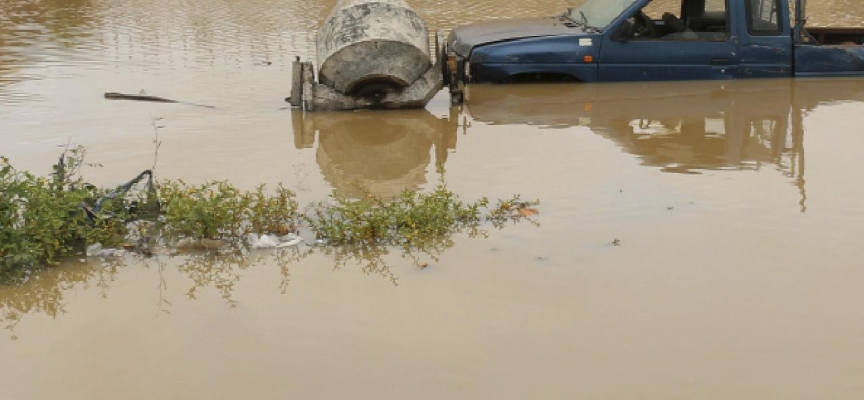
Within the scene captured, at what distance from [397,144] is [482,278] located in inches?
143

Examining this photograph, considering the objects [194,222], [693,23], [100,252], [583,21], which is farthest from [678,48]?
[100,252]

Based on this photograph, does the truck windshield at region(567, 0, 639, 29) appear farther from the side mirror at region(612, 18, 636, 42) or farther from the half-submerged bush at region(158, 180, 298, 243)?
the half-submerged bush at region(158, 180, 298, 243)

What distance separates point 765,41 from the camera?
38.7 feet

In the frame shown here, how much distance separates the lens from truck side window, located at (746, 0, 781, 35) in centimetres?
1155

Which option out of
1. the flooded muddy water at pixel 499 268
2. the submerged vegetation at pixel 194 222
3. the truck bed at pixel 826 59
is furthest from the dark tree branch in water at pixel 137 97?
the truck bed at pixel 826 59

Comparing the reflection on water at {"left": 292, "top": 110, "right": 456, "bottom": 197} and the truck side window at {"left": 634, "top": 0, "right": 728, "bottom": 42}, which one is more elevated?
the truck side window at {"left": 634, "top": 0, "right": 728, "bottom": 42}

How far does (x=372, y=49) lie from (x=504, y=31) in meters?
2.21

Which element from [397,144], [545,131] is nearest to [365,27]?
[397,144]

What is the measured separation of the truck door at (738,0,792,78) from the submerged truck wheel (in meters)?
3.72

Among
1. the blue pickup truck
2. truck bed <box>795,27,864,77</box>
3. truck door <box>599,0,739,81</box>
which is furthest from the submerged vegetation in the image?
truck bed <box>795,27,864,77</box>

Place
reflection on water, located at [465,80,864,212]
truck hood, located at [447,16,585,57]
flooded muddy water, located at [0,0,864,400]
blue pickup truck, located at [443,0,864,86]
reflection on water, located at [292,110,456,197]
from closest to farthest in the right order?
flooded muddy water, located at [0,0,864,400], reflection on water, located at [292,110,456,197], reflection on water, located at [465,80,864,212], blue pickup truck, located at [443,0,864,86], truck hood, located at [447,16,585,57]

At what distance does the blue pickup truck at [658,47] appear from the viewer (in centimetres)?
Answer: 1141

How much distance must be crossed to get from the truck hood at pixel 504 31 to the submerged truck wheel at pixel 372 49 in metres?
1.12

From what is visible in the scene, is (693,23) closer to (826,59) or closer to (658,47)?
(658,47)
